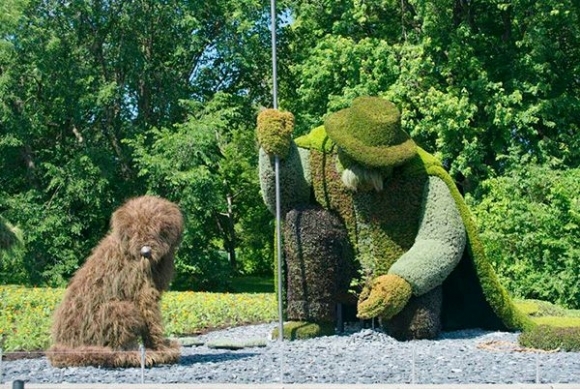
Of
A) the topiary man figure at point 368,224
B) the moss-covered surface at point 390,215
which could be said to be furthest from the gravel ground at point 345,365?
the moss-covered surface at point 390,215

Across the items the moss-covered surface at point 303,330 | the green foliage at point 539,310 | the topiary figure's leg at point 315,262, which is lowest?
the moss-covered surface at point 303,330

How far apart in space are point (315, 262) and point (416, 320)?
5.40 feet

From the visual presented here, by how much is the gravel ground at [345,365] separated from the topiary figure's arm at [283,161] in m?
2.09

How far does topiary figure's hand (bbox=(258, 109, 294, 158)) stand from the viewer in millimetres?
13320

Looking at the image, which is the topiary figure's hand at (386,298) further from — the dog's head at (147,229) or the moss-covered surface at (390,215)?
the dog's head at (147,229)

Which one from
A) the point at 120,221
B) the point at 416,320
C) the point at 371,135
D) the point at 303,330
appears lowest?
the point at 303,330

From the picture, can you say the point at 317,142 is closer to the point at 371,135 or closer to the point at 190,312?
the point at 371,135

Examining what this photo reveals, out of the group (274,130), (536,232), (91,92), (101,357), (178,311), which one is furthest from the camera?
(91,92)

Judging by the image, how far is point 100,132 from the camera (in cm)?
2673

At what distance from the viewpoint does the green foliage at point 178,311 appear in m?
14.7

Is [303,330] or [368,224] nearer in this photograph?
[303,330]

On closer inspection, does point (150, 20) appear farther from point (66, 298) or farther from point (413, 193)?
point (66, 298)

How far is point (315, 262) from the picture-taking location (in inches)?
536

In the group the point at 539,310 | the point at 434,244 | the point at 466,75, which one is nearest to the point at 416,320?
the point at 434,244
